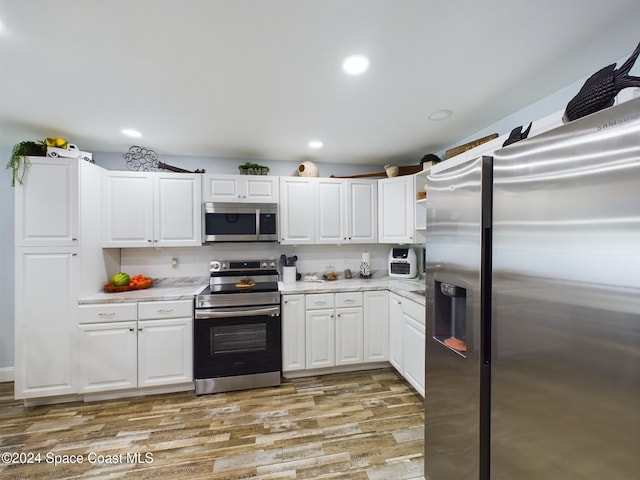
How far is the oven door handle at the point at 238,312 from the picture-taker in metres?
2.52

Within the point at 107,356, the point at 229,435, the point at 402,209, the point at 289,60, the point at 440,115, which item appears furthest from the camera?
the point at 402,209

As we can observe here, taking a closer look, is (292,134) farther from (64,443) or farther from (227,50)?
(64,443)

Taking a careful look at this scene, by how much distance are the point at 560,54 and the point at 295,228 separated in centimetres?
251

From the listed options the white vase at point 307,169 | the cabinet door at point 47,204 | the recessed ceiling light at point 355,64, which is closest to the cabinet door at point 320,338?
the white vase at point 307,169

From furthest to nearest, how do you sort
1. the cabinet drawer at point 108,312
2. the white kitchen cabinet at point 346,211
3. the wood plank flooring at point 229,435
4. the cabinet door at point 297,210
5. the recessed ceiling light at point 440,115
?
the white kitchen cabinet at point 346,211, the cabinet door at point 297,210, the cabinet drawer at point 108,312, the recessed ceiling light at point 440,115, the wood plank flooring at point 229,435

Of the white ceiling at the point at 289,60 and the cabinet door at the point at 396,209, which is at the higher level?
the white ceiling at the point at 289,60

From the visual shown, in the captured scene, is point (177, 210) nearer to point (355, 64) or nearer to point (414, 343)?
point (355, 64)

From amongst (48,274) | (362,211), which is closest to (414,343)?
(362,211)

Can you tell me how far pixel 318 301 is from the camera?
2.81 metres

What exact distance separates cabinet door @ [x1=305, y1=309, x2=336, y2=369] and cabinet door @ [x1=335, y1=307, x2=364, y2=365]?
67mm

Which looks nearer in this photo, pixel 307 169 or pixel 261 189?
pixel 261 189

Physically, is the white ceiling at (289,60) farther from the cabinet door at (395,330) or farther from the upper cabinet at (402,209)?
the cabinet door at (395,330)

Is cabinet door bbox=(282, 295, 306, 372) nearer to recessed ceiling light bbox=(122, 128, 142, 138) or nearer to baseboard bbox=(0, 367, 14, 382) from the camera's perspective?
recessed ceiling light bbox=(122, 128, 142, 138)

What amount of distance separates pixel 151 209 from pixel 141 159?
60cm
